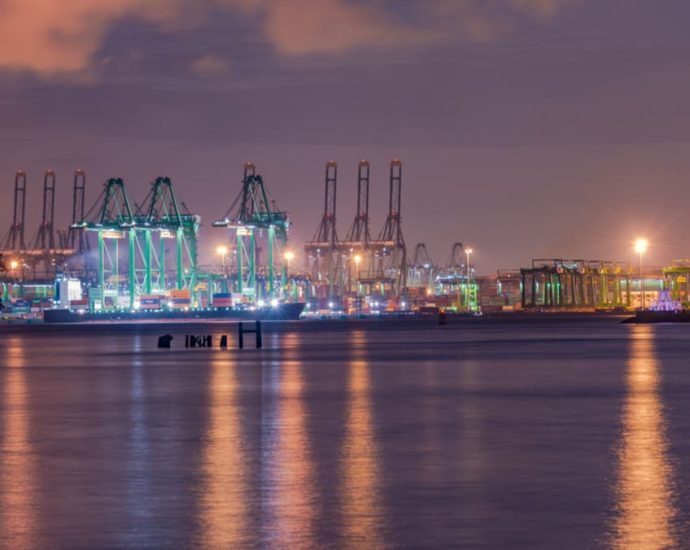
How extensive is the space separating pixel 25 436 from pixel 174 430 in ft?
7.29

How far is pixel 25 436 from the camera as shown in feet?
65.0

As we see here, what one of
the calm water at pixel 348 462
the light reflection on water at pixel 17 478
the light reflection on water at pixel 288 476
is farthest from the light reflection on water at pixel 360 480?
the light reflection on water at pixel 17 478

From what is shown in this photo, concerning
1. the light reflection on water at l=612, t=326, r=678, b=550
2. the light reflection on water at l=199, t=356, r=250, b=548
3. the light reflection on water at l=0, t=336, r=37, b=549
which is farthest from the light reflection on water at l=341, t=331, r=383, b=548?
the light reflection on water at l=0, t=336, r=37, b=549

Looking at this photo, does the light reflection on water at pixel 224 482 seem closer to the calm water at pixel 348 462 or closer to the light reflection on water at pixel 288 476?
the calm water at pixel 348 462

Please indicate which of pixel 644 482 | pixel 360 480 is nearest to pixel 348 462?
pixel 360 480

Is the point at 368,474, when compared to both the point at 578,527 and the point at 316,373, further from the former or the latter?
the point at 316,373

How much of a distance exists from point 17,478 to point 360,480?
152 inches

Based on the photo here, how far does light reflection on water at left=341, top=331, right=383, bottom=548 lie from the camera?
37.4ft

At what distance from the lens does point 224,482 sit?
1457cm

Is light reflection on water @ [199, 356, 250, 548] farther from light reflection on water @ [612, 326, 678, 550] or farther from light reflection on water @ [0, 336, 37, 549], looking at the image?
light reflection on water @ [612, 326, 678, 550]

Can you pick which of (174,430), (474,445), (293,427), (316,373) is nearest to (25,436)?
(174,430)

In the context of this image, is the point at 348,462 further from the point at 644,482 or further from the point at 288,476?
the point at 644,482

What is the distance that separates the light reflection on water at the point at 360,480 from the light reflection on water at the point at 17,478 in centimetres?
275

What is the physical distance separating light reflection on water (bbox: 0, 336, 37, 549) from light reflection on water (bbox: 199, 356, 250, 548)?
61.0 inches
